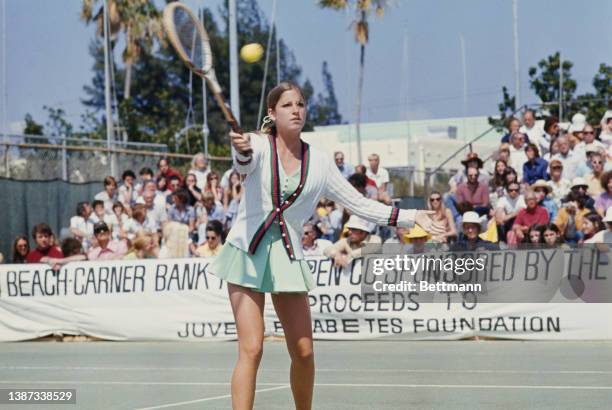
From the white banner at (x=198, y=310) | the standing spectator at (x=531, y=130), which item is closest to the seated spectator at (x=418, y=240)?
the white banner at (x=198, y=310)

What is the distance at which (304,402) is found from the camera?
6988 mm

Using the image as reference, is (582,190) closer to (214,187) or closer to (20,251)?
(214,187)

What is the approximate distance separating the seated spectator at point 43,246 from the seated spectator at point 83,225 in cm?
194

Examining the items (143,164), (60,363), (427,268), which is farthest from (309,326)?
(143,164)

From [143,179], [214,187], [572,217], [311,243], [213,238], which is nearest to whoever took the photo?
[572,217]

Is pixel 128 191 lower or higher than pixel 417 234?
higher

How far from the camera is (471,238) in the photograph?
49.9 feet

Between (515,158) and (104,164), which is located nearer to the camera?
(515,158)

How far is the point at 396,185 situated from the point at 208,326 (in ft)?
43.4

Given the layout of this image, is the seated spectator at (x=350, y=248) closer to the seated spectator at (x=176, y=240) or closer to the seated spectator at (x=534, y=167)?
the seated spectator at (x=176, y=240)

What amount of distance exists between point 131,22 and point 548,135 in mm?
40360

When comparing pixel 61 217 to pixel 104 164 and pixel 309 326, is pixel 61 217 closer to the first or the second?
pixel 104 164

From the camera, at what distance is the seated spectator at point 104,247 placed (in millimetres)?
17797

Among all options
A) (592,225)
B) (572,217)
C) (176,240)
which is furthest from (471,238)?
(176,240)
